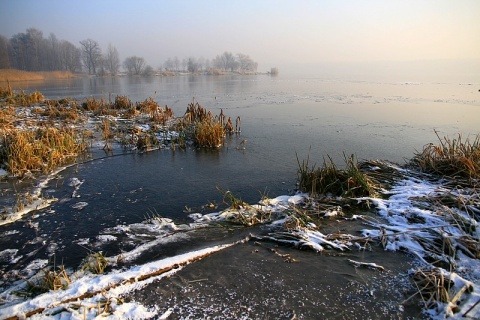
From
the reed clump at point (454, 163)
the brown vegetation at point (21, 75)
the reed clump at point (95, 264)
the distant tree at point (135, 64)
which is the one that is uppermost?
the distant tree at point (135, 64)

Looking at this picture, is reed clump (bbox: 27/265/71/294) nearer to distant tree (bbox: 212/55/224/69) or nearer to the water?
the water

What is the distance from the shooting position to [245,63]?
106188mm

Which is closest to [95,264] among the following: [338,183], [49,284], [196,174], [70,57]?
[49,284]

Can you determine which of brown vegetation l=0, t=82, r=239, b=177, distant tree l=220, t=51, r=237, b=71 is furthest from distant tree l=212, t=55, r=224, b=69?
brown vegetation l=0, t=82, r=239, b=177

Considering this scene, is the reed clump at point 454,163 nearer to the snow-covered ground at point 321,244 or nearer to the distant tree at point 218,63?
the snow-covered ground at point 321,244

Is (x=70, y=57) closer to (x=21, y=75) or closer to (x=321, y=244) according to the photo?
(x=21, y=75)

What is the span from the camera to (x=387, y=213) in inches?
188

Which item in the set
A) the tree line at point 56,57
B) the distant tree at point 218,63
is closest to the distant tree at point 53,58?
the tree line at point 56,57

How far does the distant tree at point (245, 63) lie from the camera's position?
4181 inches

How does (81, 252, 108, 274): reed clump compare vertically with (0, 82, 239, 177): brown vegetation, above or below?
below

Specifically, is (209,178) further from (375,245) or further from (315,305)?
(315,305)

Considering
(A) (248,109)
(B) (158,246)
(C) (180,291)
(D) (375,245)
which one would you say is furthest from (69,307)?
(A) (248,109)

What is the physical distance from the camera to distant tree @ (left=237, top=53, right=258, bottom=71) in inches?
4181

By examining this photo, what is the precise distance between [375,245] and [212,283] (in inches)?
87.1
